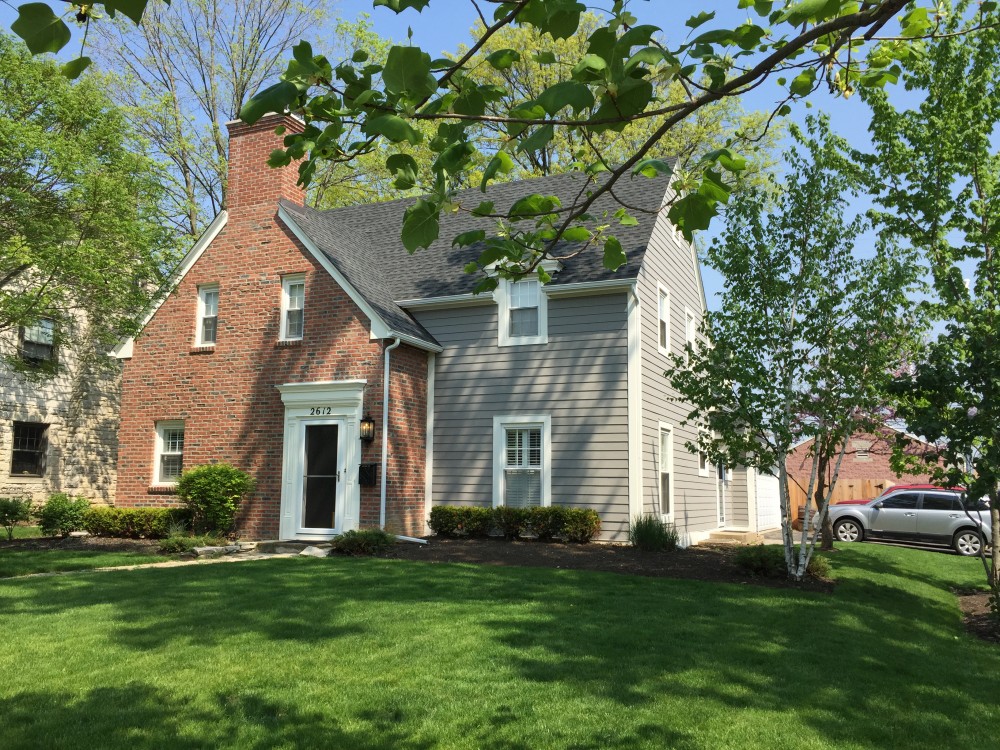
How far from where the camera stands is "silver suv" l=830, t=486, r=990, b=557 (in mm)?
19438

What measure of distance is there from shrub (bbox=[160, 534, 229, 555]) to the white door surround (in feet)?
5.31

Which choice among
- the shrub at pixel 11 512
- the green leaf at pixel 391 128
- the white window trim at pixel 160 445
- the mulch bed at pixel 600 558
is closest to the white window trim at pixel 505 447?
the mulch bed at pixel 600 558

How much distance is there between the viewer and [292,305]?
52.4 ft

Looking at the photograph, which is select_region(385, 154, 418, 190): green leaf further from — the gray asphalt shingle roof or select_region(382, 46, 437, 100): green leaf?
the gray asphalt shingle roof

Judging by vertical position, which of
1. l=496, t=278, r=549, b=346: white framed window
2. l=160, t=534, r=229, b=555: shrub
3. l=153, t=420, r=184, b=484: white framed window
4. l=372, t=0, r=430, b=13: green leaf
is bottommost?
l=160, t=534, r=229, b=555: shrub

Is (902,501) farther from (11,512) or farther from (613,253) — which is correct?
(11,512)

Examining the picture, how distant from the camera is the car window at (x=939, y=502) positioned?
19.5 m

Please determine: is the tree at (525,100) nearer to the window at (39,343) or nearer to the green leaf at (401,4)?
the green leaf at (401,4)

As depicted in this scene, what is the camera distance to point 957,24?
9.73 meters

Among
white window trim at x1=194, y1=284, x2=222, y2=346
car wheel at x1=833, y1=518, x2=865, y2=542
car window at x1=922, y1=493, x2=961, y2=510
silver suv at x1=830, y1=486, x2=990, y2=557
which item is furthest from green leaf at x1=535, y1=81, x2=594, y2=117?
car wheel at x1=833, y1=518, x2=865, y2=542

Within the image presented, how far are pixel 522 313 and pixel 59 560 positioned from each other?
29.7ft

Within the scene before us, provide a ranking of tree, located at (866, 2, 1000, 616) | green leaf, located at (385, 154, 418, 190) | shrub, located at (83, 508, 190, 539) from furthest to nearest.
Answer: shrub, located at (83, 508, 190, 539) < tree, located at (866, 2, 1000, 616) < green leaf, located at (385, 154, 418, 190)

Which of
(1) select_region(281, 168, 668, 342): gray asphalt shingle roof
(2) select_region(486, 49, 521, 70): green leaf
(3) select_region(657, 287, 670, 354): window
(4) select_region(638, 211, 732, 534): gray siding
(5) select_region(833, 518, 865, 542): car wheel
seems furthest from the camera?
(5) select_region(833, 518, 865, 542): car wheel

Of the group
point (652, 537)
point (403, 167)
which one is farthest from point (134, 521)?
point (403, 167)
